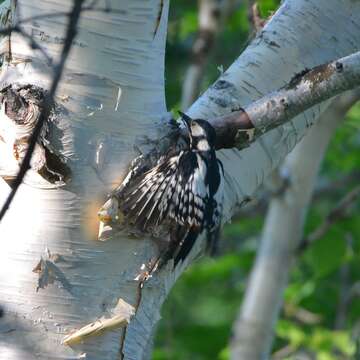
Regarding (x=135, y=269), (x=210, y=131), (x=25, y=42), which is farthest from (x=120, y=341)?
(x=25, y=42)

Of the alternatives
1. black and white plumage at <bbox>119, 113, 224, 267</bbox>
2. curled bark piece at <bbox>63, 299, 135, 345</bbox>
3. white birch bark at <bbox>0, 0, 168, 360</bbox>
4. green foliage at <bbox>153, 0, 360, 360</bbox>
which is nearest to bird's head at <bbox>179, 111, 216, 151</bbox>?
black and white plumage at <bbox>119, 113, 224, 267</bbox>

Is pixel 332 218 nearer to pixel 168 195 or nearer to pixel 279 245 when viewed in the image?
pixel 279 245

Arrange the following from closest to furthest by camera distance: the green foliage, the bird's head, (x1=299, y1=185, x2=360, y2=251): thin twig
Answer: the bird's head < (x1=299, y1=185, x2=360, y2=251): thin twig < the green foliage

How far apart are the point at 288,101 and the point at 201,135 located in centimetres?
23

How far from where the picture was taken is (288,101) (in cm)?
249

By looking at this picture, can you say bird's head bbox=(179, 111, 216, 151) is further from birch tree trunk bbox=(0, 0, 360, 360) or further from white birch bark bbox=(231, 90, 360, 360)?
white birch bark bbox=(231, 90, 360, 360)

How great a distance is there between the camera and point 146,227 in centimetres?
247

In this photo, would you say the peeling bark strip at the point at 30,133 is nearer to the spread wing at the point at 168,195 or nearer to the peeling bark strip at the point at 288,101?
the spread wing at the point at 168,195

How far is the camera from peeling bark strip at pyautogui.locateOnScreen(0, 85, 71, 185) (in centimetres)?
241

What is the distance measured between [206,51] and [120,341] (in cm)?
384

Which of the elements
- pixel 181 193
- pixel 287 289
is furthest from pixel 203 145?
pixel 287 289

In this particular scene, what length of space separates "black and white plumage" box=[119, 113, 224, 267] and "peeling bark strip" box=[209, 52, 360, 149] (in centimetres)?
6

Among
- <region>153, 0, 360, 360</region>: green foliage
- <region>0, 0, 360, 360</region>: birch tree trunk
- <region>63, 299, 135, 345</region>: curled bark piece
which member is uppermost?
<region>0, 0, 360, 360</region>: birch tree trunk

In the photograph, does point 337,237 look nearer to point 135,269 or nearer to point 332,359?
point 332,359
